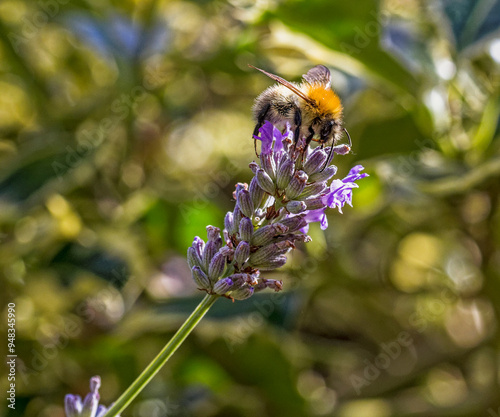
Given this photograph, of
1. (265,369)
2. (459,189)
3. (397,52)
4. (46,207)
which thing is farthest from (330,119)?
(46,207)

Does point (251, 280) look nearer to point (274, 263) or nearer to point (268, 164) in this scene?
point (274, 263)

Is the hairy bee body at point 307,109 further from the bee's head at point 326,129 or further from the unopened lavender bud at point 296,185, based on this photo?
the unopened lavender bud at point 296,185

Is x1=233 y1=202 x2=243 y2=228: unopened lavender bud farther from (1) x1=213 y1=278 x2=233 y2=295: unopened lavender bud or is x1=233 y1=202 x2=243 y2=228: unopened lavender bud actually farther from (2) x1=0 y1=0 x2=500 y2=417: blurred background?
(2) x1=0 y1=0 x2=500 y2=417: blurred background

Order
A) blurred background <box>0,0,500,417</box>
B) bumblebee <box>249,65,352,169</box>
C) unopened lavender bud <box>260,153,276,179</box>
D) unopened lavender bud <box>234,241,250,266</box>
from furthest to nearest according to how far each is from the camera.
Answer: blurred background <box>0,0,500,417</box> → bumblebee <box>249,65,352,169</box> → unopened lavender bud <box>260,153,276,179</box> → unopened lavender bud <box>234,241,250,266</box>

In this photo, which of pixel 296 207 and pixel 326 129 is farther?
pixel 326 129

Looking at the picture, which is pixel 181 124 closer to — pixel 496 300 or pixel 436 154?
pixel 436 154

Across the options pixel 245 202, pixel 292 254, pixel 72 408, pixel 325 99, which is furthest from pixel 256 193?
pixel 292 254

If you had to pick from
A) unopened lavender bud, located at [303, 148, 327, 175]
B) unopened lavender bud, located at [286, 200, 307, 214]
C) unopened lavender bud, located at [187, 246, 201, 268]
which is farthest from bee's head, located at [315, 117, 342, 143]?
unopened lavender bud, located at [187, 246, 201, 268]
